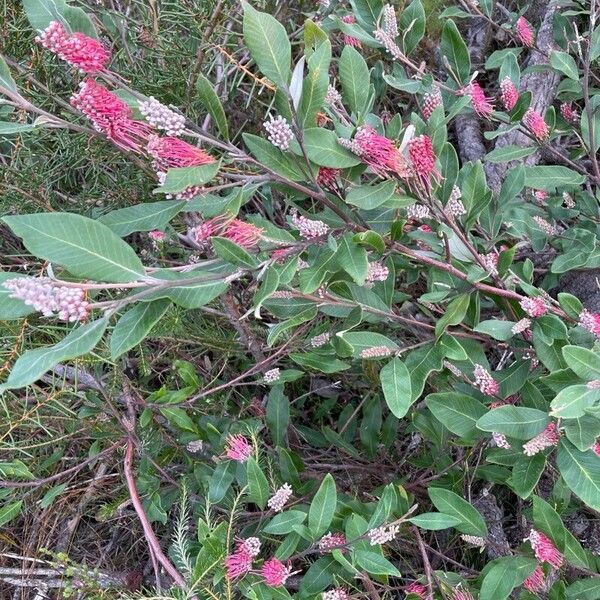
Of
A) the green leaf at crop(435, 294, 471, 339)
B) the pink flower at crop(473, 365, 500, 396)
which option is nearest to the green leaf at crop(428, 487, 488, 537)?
the pink flower at crop(473, 365, 500, 396)

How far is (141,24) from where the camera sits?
1456 millimetres

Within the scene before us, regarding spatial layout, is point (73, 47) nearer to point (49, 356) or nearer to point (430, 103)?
point (49, 356)

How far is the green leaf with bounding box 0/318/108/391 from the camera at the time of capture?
68cm

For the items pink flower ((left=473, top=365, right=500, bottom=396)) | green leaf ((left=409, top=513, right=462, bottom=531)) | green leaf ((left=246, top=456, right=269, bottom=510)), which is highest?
pink flower ((left=473, top=365, right=500, bottom=396))

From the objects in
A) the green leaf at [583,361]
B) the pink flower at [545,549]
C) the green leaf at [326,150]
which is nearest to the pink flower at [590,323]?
the green leaf at [583,361]

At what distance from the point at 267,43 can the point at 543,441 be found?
2.28 ft

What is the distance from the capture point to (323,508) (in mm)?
1122

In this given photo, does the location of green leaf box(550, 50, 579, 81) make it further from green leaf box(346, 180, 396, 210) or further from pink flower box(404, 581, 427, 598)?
pink flower box(404, 581, 427, 598)

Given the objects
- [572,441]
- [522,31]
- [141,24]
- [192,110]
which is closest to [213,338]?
[192,110]

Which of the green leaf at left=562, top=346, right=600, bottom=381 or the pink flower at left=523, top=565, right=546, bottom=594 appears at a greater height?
the green leaf at left=562, top=346, right=600, bottom=381

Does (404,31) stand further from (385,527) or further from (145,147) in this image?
(385,527)

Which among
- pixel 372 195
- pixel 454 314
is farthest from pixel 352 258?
pixel 454 314

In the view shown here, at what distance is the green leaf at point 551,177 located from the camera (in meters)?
1.28

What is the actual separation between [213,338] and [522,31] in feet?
3.13
